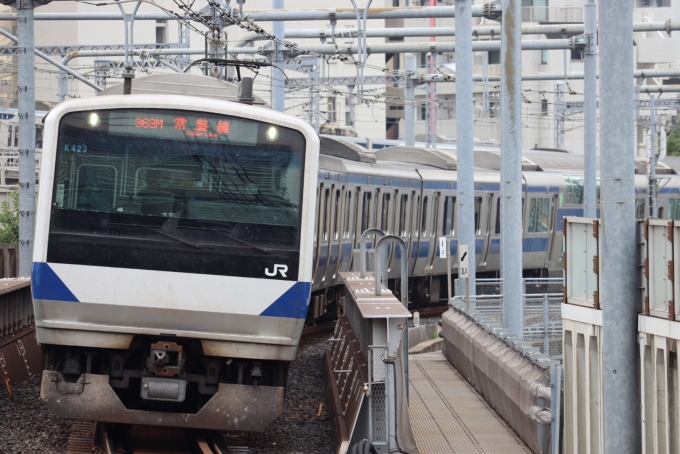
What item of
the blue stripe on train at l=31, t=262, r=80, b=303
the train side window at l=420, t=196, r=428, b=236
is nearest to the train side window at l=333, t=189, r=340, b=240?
the train side window at l=420, t=196, r=428, b=236

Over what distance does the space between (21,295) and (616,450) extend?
10000mm

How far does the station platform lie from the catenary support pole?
7.33 metres

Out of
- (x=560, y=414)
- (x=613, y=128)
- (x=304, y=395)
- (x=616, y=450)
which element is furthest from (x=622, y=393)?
(x=304, y=395)

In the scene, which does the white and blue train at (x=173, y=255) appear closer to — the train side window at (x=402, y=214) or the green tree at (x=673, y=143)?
the train side window at (x=402, y=214)

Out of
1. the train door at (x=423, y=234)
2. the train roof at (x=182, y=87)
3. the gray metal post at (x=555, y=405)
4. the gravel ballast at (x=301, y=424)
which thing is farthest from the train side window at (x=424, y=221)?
the gray metal post at (x=555, y=405)

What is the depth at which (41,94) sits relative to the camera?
60125mm

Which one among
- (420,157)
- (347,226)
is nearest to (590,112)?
(420,157)

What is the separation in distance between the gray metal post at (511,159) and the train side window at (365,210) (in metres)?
5.47

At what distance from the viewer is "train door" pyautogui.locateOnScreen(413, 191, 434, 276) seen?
23719mm

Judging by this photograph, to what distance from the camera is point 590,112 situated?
72.6 ft

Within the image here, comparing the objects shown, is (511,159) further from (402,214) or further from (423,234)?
(423,234)

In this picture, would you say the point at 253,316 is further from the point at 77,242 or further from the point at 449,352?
the point at 449,352

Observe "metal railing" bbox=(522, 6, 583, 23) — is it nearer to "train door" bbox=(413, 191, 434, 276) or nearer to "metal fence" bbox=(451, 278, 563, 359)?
"train door" bbox=(413, 191, 434, 276)

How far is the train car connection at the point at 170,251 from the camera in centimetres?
933
